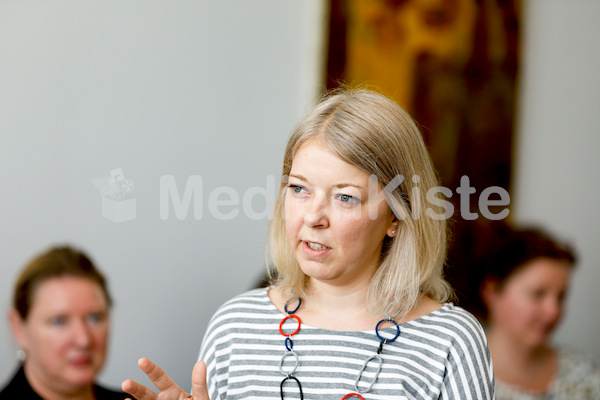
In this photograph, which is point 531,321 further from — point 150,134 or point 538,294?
point 150,134

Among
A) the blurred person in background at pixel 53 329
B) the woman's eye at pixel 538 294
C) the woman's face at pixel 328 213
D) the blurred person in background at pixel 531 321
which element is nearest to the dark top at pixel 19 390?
the blurred person in background at pixel 53 329

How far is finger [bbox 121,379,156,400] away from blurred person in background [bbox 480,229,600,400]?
5.42 ft

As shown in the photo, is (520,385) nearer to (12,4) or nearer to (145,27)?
(145,27)

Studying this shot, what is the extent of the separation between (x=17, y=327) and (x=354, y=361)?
1.07 m

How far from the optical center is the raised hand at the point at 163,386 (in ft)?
3.29

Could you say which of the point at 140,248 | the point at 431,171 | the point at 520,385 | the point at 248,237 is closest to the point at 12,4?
the point at 140,248

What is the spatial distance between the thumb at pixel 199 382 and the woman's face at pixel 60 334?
86cm

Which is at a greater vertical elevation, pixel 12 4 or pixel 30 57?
pixel 12 4

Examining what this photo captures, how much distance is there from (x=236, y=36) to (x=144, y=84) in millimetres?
402

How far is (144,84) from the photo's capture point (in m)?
1.98

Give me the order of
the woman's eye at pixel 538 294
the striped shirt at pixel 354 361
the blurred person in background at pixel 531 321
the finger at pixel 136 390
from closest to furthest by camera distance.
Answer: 1. the finger at pixel 136 390
2. the striped shirt at pixel 354 361
3. the blurred person in background at pixel 531 321
4. the woman's eye at pixel 538 294

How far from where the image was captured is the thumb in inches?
39.6

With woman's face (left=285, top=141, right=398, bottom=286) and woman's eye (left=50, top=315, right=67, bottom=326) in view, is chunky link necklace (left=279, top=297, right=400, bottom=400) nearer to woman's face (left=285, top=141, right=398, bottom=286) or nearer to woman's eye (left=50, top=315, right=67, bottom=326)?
woman's face (left=285, top=141, right=398, bottom=286)

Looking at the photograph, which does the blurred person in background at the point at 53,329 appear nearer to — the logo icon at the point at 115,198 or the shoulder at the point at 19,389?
the shoulder at the point at 19,389
